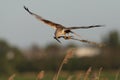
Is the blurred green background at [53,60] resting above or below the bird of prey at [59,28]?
below

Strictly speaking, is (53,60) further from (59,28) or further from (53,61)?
(59,28)

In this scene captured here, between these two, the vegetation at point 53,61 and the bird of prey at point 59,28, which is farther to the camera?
the vegetation at point 53,61

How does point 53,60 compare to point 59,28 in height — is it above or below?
below

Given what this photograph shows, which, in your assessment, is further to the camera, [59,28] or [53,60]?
[53,60]

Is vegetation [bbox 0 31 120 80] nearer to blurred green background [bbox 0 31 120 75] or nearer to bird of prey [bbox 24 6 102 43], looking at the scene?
blurred green background [bbox 0 31 120 75]

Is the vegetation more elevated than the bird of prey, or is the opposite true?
the bird of prey

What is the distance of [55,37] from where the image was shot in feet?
10.9

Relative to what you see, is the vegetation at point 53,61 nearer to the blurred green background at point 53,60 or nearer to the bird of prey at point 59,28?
the blurred green background at point 53,60

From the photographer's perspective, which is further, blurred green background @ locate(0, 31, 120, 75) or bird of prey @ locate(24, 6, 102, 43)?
blurred green background @ locate(0, 31, 120, 75)

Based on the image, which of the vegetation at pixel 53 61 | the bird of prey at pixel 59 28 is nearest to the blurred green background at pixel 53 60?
the vegetation at pixel 53 61

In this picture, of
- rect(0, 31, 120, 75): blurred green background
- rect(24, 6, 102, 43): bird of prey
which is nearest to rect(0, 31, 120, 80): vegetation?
rect(0, 31, 120, 75): blurred green background

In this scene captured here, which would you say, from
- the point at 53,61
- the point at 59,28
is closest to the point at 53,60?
the point at 53,61

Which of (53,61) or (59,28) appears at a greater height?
(59,28)

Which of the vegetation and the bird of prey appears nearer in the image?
the bird of prey
